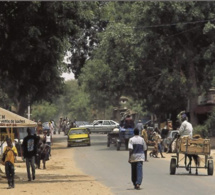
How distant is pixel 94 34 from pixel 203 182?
43422 mm

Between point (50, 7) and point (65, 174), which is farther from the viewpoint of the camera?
point (65, 174)

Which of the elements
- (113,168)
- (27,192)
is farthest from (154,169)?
(27,192)

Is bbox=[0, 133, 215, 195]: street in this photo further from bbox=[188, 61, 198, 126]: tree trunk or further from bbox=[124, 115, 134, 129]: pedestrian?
bbox=[188, 61, 198, 126]: tree trunk

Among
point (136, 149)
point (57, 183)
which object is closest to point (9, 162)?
point (57, 183)

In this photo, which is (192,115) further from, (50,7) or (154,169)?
(50,7)

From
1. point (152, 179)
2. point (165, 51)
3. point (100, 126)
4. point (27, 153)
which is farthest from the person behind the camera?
point (100, 126)

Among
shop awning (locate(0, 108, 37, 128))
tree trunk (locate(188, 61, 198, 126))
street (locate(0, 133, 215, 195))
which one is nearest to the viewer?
street (locate(0, 133, 215, 195))

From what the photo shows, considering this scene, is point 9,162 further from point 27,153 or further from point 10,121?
point 27,153

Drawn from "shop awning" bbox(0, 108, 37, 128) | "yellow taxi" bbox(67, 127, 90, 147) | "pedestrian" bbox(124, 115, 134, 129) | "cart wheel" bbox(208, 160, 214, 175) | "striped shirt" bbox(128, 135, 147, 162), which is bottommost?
"cart wheel" bbox(208, 160, 214, 175)

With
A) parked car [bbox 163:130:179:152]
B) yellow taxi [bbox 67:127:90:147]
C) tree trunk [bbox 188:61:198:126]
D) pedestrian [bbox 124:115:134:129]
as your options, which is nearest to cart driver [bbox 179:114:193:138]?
parked car [bbox 163:130:179:152]

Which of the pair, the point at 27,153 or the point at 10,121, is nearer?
the point at 10,121

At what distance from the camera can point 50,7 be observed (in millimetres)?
25047

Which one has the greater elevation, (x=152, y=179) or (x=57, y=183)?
(x=152, y=179)

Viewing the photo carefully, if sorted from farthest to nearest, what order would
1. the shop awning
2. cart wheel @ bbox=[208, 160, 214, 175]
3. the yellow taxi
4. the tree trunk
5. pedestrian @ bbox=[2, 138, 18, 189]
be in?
1. the yellow taxi
2. the tree trunk
3. cart wheel @ bbox=[208, 160, 214, 175]
4. the shop awning
5. pedestrian @ bbox=[2, 138, 18, 189]
